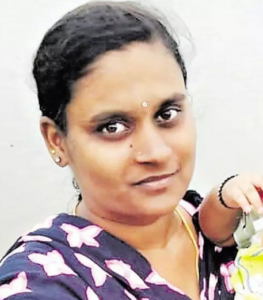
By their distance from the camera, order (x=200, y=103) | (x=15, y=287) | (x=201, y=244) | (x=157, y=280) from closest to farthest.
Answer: (x=15, y=287) → (x=157, y=280) → (x=201, y=244) → (x=200, y=103)

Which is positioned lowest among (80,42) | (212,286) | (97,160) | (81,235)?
(212,286)

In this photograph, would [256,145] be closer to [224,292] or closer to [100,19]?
[224,292]

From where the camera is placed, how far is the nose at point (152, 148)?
0.83m

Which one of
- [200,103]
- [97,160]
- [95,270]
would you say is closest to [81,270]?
[95,270]

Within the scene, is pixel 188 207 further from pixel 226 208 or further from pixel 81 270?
pixel 81 270

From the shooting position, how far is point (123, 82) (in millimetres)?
833

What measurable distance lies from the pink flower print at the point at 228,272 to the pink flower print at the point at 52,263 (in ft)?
0.79

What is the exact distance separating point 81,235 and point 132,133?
15 cm

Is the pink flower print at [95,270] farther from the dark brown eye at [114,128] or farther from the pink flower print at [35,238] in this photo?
the dark brown eye at [114,128]

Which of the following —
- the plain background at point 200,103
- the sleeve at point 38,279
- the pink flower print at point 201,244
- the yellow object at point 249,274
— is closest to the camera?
the sleeve at point 38,279

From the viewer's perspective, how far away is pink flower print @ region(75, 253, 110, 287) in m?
0.84

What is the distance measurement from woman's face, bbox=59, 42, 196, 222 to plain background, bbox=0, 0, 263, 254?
0.60 meters

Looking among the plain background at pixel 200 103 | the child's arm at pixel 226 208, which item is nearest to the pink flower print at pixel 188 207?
the child's arm at pixel 226 208

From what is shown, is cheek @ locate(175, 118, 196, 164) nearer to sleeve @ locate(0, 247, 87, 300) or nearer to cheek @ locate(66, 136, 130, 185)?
cheek @ locate(66, 136, 130, 185)
